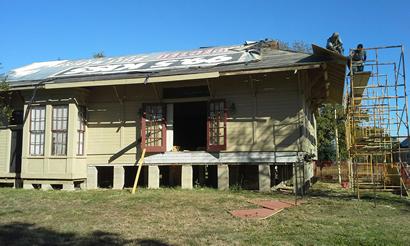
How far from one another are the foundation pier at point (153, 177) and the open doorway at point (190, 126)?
437 centimetres

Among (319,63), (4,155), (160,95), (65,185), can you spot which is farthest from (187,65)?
(4,155)

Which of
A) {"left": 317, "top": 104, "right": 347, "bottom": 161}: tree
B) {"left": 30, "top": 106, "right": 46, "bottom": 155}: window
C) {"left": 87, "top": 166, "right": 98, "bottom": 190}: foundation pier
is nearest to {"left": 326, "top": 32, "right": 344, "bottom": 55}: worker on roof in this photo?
{"left": 87, "top": 166, "right": 98, "bottom": 190}: foundation pier

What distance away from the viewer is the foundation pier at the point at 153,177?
15.6 meters

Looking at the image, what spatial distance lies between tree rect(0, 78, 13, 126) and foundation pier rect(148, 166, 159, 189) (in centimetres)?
587

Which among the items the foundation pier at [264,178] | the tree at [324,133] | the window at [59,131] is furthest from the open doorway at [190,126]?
the tree at [324,133]

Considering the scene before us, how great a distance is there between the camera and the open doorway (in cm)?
2020

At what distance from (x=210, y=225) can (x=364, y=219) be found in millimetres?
3295

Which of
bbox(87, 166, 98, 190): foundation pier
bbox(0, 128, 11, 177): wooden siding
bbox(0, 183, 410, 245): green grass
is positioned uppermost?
bbox(0, 128, 11, 177): wooden siding

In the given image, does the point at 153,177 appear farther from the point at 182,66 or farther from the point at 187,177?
the point at 182,66

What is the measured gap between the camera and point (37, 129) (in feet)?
53.8

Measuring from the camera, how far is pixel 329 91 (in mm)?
18438

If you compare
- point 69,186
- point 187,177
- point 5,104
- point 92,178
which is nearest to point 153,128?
point 187,177

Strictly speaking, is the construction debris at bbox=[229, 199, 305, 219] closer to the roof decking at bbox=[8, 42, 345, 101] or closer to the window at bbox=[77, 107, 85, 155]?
the roof decking at bbox=[8, 42, 345, 101]

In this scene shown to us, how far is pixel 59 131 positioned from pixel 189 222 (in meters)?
9.14
